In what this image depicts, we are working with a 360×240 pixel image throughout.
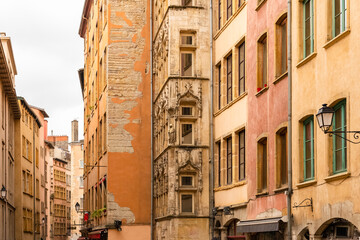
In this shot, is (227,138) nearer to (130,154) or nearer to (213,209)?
(213,209)

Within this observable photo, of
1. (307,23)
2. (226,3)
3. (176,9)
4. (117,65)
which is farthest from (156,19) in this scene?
(307,23)

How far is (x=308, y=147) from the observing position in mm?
17812

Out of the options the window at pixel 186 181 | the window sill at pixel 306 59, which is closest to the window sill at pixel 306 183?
the window sill at pixel 306 59

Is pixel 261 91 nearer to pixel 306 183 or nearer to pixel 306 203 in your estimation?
pixel 306 183

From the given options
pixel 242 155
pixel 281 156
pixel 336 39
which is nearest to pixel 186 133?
pixel 242 155

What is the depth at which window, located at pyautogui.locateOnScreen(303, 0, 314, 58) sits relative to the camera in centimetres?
1764

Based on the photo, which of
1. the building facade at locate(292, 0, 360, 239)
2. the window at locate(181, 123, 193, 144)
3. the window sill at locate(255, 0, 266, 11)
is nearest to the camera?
the building facade at locate(292, 0, 360, 239)

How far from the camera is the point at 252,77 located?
22.5m

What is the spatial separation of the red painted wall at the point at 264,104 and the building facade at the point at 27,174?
100.0ft

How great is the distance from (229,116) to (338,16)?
32.8 ft

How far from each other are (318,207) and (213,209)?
35.5 ft

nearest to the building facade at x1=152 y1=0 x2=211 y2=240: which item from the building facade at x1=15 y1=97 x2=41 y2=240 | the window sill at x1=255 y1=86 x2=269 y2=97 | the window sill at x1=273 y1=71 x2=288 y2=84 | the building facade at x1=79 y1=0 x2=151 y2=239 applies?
the building facade at x1=79 y1=0 x2=151 y2=239

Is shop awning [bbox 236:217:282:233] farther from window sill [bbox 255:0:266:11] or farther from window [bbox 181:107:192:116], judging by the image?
window [bbox 181:107:192:116]

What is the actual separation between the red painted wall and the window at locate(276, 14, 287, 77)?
0.20 m
